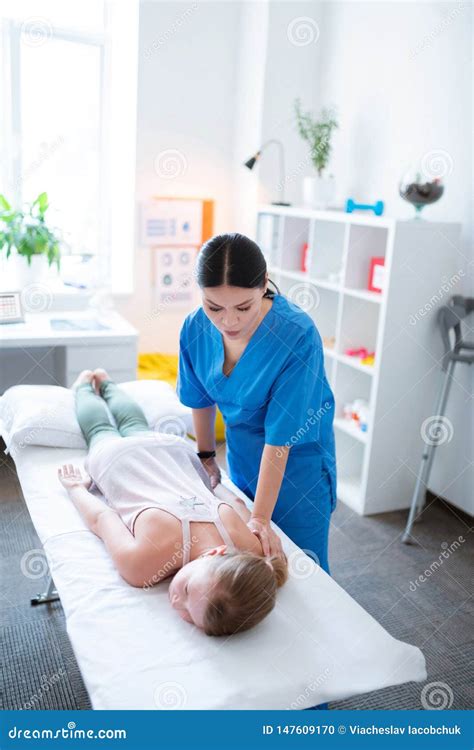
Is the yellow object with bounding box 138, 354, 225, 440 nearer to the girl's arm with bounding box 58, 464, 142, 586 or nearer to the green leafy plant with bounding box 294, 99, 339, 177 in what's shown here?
the green leafy plant with bounding box 294, 99, 339, 177

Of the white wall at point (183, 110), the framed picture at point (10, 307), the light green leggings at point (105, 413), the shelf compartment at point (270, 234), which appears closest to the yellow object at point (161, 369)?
the white wall at point (183, 110)

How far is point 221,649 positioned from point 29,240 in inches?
101

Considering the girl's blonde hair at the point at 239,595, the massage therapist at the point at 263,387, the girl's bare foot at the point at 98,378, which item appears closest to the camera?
the girl's blonde hair at the point at 239,595

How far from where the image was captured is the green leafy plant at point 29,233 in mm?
3295

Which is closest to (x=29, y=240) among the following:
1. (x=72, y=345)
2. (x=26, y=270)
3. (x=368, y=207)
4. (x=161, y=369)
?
(x=26, y=270)

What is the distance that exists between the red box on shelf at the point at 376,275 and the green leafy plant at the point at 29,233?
1633 mm

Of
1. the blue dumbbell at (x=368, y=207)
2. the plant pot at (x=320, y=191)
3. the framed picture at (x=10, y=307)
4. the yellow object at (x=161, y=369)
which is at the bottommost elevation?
the yellow object at (x=161, y=369)

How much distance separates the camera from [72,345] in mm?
3047

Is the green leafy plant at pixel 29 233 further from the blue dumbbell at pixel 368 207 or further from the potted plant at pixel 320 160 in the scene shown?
the blue dumbbell at pixel 368 207

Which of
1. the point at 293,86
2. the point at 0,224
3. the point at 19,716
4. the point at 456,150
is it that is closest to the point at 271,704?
the point at 19,716

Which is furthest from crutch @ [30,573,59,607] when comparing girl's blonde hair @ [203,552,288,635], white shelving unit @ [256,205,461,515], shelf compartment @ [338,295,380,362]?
shelf compartment @ [338,295,380,362]

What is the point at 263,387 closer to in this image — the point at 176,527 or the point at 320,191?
the point at 176,527

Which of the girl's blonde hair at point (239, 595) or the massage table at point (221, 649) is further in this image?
the girl's blonde hair at point (239, 595)

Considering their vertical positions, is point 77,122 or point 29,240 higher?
point 77,122
